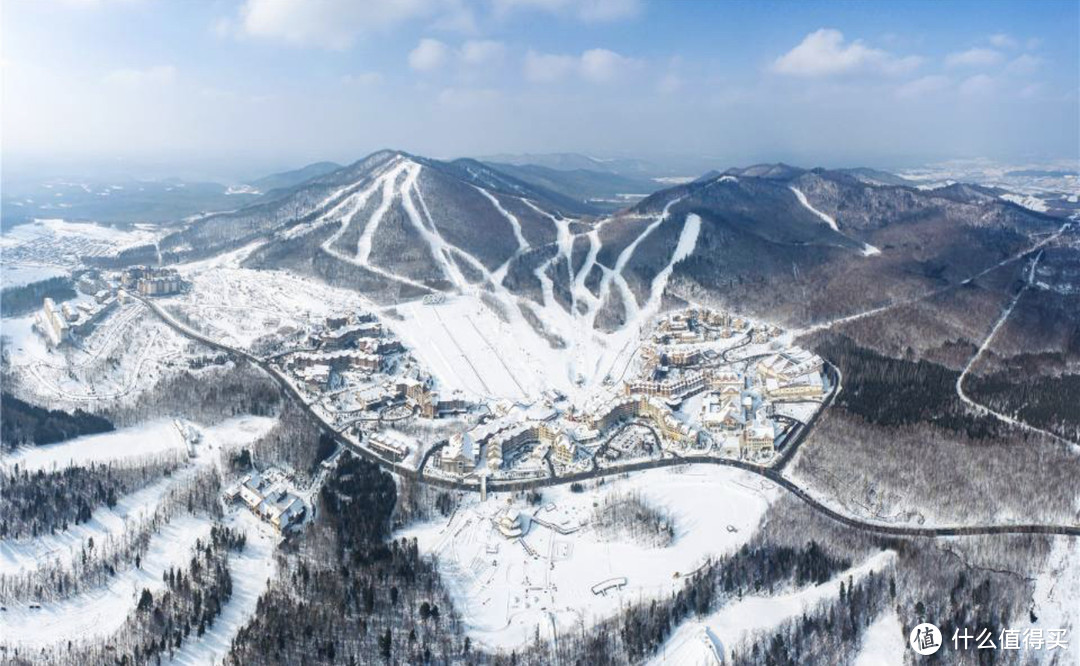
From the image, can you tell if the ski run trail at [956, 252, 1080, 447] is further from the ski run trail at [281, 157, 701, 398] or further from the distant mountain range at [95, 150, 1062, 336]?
the ski run trail at [281, 157, 701, 398]

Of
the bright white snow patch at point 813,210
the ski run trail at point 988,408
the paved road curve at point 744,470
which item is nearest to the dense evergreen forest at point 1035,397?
the ski run trail at point 988,408

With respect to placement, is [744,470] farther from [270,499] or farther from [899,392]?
[270,499]

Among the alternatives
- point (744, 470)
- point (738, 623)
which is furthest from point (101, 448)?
point (744, 470)

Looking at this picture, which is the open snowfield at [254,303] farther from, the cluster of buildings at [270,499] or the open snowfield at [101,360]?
the cluster of buildings at [270,499]

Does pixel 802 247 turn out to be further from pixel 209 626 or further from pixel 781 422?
pixel 209 626

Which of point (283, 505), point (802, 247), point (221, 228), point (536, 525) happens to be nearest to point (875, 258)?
point (802, 247)
